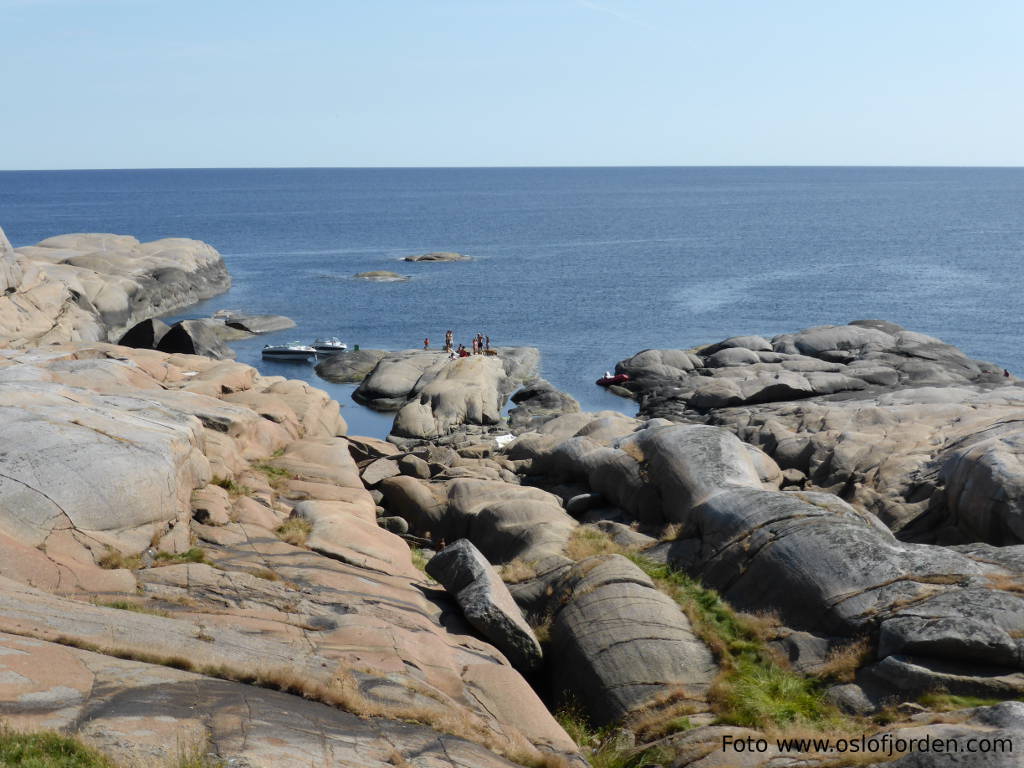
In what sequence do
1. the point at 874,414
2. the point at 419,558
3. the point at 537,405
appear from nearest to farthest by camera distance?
the point at 419,558 → the point at 874,414 → the point at 537,405

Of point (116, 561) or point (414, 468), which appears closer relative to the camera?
point (116, 561)

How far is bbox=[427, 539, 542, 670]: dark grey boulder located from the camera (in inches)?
760

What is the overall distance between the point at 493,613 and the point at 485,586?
0.74 m

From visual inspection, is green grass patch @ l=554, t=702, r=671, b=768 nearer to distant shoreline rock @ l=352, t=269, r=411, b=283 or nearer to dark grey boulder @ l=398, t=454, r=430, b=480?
dark grey boulder @ l=398, t=454, r=430, b=480

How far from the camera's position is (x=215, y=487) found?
881 inches

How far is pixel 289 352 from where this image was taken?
2594 inches

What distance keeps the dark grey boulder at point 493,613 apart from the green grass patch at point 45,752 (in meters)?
10.3

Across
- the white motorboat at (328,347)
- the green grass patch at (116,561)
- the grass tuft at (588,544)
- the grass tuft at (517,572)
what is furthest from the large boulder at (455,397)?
the green grass patch at (116,561)

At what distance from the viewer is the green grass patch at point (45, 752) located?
9.17 meters

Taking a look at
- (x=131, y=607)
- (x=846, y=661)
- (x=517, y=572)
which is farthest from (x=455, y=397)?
(x=131, y=607)

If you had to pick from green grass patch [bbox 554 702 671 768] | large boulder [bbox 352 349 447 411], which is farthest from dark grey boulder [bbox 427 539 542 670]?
large boulder [bbox 352 349 447 411]

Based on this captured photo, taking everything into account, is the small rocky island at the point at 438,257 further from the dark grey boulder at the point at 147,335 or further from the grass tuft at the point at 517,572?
the grass tuft at the point at 517,572

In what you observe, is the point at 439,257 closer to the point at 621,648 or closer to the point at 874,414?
the point at 874,414

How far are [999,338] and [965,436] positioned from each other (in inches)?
1785
